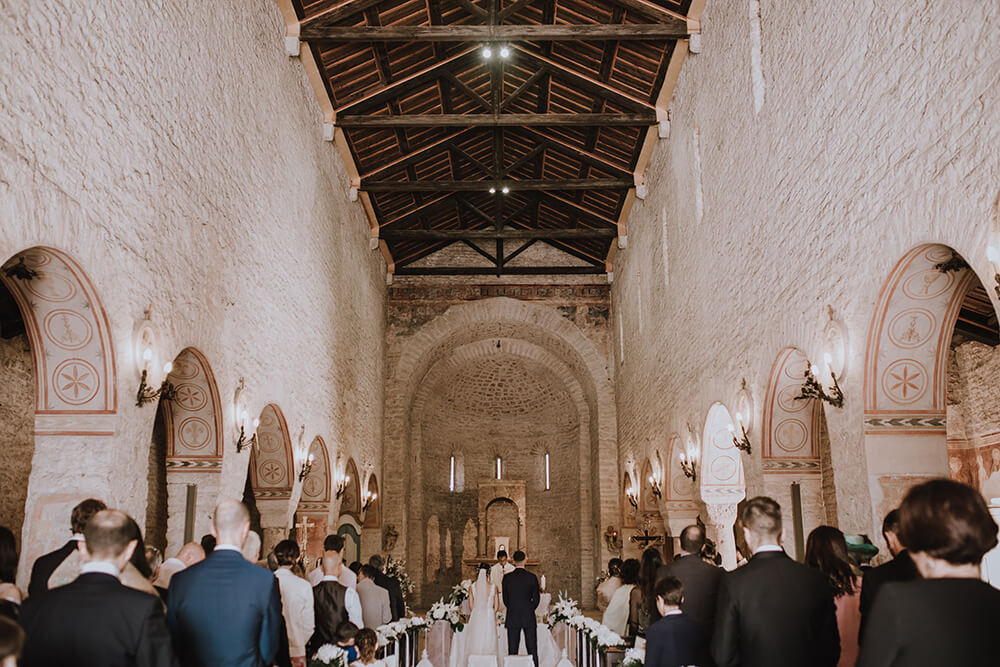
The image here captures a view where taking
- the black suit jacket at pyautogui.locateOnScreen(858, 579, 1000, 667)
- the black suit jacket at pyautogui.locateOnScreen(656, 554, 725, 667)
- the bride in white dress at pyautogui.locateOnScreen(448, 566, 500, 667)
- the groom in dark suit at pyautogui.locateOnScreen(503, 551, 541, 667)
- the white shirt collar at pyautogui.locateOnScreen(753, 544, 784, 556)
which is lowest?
the bride in white dress at pyautogui.locateOnScreen(448, 566, 500, 667)

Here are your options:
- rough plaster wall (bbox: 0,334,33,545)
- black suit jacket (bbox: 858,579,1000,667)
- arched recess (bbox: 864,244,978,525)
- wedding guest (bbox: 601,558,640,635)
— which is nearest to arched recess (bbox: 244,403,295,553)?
rough plaster wall (bbox: 0,334,33,545)

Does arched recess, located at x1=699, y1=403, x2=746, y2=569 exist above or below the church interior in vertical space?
below

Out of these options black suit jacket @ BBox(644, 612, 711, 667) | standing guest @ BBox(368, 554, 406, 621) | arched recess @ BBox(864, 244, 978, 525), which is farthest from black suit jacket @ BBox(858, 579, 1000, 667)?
standing guest @ BBox(368, 554, 406, 621)

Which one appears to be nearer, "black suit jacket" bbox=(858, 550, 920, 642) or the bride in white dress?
"black suit jacket" bbox=(858, 550, 920, 642)

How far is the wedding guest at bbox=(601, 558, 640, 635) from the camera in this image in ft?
24.6

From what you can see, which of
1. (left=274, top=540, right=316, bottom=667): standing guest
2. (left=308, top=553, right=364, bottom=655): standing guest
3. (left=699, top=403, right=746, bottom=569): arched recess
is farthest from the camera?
(left=699, top=403, right=746, bottom=569): arched recess

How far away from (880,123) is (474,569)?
57.4 feet

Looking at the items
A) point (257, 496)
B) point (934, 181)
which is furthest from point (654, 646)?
point (257, 496)

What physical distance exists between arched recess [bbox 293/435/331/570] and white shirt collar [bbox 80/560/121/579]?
10.7 meters

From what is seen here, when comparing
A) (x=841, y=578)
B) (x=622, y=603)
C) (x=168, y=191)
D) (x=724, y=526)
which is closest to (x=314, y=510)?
(x=724, y=526)

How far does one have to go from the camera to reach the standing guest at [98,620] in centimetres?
286

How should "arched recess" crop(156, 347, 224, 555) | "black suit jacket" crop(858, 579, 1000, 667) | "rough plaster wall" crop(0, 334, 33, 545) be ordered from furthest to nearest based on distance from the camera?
"rough plaster wall" crop(0, 334, 33, 545) < "arched recess" crop(156, 347, 224, 555) < "black suit jacket" crop(858, 579, 1000, 667)

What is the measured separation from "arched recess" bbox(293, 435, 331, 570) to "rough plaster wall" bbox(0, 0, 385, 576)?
1428 millimetres

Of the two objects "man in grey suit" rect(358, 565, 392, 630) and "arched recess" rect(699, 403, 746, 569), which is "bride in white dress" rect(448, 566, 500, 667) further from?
"arched recess" rect(699, 403, 746, 569)
